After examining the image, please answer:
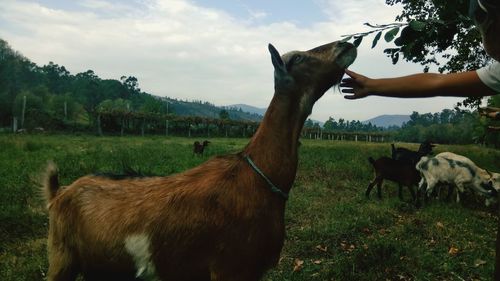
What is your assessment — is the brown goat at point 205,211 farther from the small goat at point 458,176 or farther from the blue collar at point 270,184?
the small goat at point 458,176

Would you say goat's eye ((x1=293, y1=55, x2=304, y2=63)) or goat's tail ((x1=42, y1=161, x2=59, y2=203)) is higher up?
goat's eye ((x1=293, y1=55, x2=304, y2=63))

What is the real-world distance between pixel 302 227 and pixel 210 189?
18.1 feet

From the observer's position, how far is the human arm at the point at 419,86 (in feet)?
7.17

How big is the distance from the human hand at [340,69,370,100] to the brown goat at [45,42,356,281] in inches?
9.2

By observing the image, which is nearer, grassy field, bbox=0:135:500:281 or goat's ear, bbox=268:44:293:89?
goat's ear, bbox=268:44:293:89

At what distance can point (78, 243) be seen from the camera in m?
2.92

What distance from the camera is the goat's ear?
116 inches

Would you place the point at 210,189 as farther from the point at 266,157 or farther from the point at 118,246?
the point at 118,246

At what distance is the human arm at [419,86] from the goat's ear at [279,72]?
1.42 ft

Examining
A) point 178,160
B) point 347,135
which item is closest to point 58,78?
point 347,135

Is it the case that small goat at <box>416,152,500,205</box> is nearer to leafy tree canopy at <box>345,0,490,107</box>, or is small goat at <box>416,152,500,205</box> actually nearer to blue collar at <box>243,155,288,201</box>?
leafy tree canopy at <box>345,0,490,107</box>

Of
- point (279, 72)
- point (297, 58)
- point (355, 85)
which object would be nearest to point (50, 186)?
point (279, 72)

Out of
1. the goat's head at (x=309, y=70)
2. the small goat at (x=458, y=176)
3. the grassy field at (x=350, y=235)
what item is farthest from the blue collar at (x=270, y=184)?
the small goat at (x=458, y=176)

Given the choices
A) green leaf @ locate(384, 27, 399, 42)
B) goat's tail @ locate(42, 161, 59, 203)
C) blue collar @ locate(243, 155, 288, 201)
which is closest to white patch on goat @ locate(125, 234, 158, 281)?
blue collar @ locate(243, 155, 288, 201)
